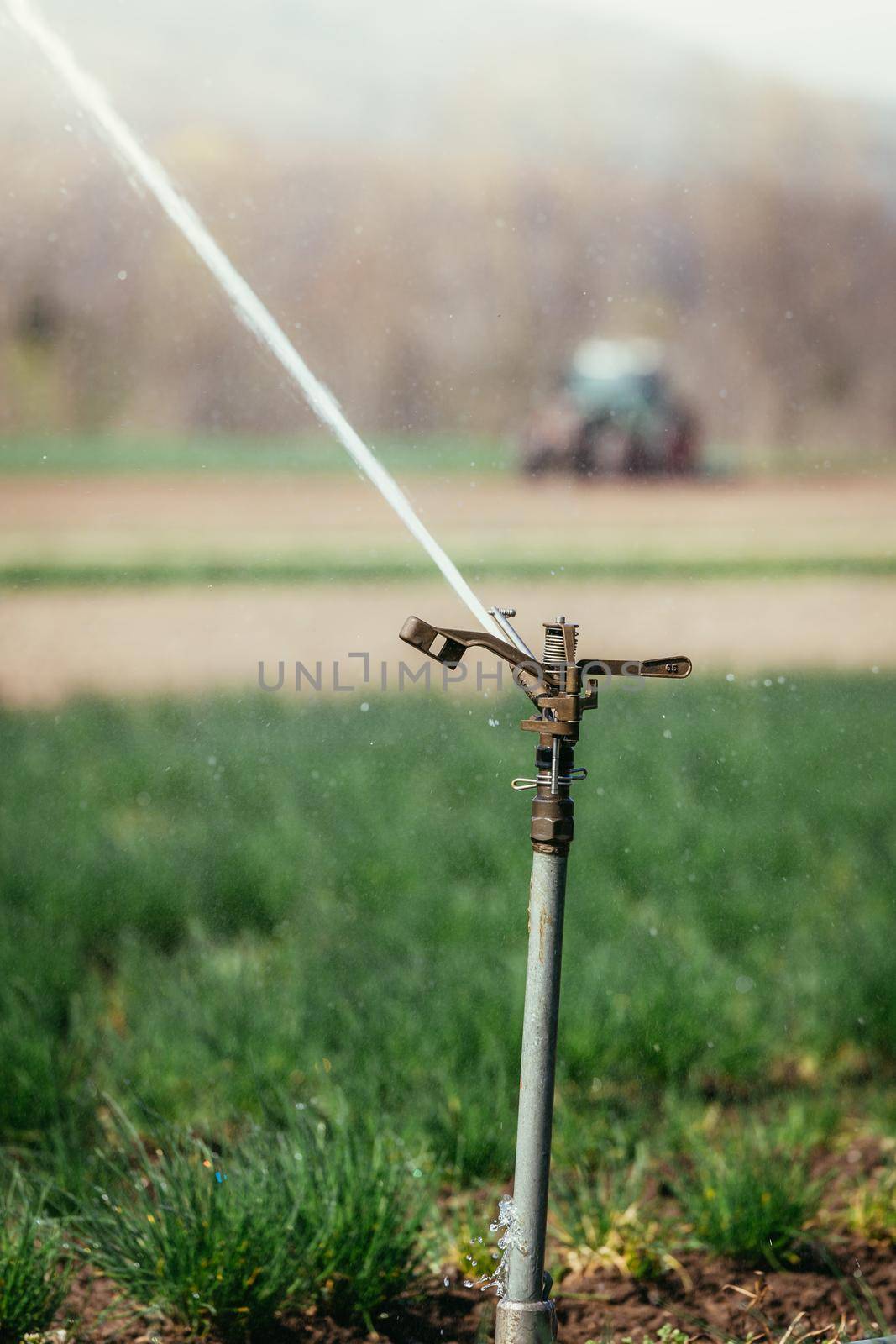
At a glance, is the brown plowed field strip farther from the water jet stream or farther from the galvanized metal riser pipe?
the galvanized metal riser pipe

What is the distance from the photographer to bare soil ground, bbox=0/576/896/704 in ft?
18.2

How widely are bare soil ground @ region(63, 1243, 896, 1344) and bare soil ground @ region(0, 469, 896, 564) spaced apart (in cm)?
102

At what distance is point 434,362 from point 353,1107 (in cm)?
101

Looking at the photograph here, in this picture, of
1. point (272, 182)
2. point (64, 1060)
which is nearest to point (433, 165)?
point (272, 182)

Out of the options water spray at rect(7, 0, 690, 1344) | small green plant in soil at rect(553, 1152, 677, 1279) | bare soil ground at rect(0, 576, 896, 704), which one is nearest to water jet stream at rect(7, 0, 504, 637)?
water spray at rect(7, 0, 690, 1344)

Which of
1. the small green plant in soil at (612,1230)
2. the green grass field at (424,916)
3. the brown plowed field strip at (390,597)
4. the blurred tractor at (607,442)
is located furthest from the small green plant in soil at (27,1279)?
the brown plowed field strip at (390,597)

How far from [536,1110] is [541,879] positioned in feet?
0.57

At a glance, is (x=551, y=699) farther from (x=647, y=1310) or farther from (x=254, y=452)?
(x=254, y=452)

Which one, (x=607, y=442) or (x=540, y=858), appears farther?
(x=607, y=442)

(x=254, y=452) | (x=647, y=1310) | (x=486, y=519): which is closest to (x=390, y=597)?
(x=254, y=452)

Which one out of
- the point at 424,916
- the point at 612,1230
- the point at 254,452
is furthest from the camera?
the point at 254,452

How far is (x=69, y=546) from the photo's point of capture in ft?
27.9

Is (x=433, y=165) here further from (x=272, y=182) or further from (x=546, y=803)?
(x=546, y=803)

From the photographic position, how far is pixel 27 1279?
1.31 meters
